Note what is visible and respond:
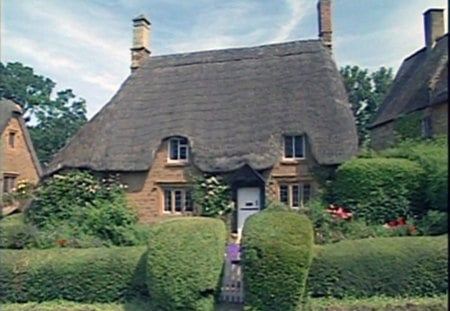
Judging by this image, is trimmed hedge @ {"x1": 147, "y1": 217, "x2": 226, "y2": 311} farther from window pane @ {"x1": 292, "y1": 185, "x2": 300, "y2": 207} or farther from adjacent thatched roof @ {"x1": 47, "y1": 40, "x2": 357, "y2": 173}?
window pane @ {"x1": 292, "y1": 185, "x2": 300, "y2": 207}

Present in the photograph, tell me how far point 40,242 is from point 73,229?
112 inches

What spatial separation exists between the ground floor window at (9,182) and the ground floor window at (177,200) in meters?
12.1

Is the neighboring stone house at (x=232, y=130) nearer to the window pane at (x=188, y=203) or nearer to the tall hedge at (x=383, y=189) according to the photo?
the window pane at (x=188, y=203)

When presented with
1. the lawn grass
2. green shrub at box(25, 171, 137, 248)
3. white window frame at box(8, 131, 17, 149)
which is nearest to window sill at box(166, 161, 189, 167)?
green shrub at box(25, 171, 137, 248)

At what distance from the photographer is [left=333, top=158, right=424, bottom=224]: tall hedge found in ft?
56.6

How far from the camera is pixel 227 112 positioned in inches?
913

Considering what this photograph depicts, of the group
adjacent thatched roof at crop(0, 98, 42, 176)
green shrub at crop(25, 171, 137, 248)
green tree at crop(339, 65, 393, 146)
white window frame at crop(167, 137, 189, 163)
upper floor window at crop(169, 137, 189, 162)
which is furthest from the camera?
green tree at crop(339, 65, 393, 146)

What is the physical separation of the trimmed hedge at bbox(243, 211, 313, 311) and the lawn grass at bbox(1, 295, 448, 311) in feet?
2.39

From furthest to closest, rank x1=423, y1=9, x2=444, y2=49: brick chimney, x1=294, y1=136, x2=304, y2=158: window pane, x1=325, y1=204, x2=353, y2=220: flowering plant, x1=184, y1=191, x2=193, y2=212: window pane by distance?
x1=423, y1=9, x2=444, y2=49: brick chimney < x1=184, y1=191, x2=193, y2=212: window pane < x1=294, y1=136, x2=304, y2=158: window pane < x1=325, y1=204, x2=353, y2=220: flowering plant

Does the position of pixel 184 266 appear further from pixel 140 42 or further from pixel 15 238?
pixel 140 42

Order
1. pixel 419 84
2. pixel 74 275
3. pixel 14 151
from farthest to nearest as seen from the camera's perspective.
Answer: pixel 14 151 → pixel 419 84 → pixel 74 275

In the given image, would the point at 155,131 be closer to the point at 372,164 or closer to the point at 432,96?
the point at 372,164

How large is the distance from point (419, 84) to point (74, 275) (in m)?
18.5

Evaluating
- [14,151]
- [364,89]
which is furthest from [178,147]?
[364,89]
